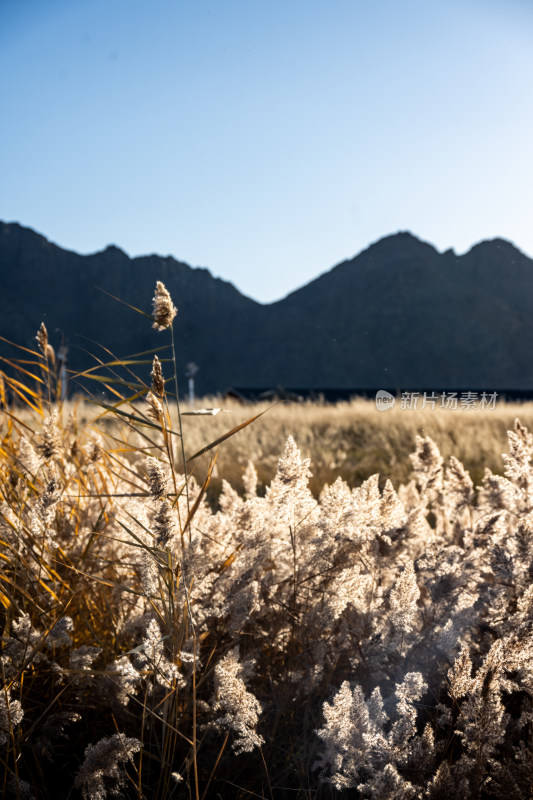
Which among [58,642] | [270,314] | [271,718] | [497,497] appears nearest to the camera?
[58,642]

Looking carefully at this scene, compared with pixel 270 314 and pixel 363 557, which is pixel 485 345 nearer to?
pixel 270 314

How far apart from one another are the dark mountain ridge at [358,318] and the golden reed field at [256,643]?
64566 mm

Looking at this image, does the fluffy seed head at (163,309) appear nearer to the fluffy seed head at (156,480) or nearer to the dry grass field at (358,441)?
the fluffy seed head at (156,480)

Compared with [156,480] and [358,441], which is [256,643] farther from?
[358,441]

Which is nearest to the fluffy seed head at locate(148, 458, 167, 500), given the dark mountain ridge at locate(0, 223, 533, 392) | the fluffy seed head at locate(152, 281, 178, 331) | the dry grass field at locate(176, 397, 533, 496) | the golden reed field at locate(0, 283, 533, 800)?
the golden reed field at locate(0, 283, 533, 800)

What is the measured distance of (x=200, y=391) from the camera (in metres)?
81.2

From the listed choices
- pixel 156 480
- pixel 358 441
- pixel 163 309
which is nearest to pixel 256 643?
pixel 156 480

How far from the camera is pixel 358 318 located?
77.6 metres

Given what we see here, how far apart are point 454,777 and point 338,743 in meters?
0.25

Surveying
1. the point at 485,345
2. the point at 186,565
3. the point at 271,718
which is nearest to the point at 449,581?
the point at 271,718

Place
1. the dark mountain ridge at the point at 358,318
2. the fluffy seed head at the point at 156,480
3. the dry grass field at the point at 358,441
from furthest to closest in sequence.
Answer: the dark mountain ridge at the point at 358,318 < the dry grass field at the point at 358,441 < the fluffy seed head at the point at 156,480

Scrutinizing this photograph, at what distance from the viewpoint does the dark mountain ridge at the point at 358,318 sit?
7206cm

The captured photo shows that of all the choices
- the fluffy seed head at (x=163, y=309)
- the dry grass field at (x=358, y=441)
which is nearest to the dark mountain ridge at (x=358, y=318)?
the dry grass field at (x=358, y=441)

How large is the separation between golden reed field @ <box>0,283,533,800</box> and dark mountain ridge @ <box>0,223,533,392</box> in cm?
6457
